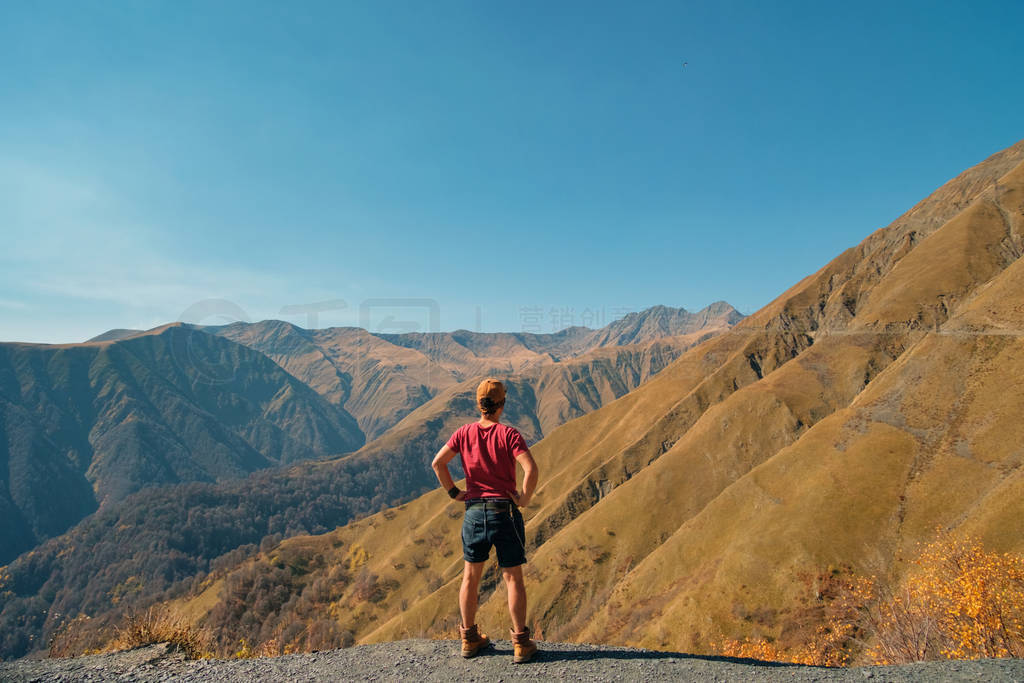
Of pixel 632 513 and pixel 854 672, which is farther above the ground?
pixel 854 672

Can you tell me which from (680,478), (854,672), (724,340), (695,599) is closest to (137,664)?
(854,672)

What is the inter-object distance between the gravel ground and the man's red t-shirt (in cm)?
286

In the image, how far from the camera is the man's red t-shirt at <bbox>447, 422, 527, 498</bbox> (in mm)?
7871

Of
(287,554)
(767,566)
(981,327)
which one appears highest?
(981,327)

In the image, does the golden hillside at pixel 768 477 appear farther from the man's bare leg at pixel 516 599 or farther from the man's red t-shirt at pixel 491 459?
the man's red t-shirt at pixel 491 459

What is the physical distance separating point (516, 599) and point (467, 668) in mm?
1511

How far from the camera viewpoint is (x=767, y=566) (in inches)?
2349

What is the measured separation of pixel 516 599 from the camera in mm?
7414

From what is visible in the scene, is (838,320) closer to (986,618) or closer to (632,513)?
(632,513)

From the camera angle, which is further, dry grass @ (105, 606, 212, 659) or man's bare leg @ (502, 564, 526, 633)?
dry grass @ (105, 606, 212, 659)

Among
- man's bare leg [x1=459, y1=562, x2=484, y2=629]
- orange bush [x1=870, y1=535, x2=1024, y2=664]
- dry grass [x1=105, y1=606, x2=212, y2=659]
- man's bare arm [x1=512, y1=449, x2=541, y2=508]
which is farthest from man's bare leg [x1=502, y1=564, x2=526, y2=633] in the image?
orange bush [x1=870, y1=535, x2=1024, y2=664]

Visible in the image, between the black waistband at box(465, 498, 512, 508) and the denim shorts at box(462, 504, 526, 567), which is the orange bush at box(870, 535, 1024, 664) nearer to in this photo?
the denim shorts at box(462, 504, 526, 567)

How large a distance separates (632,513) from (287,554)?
410ft

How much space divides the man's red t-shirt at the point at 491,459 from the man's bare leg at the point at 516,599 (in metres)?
1.31
